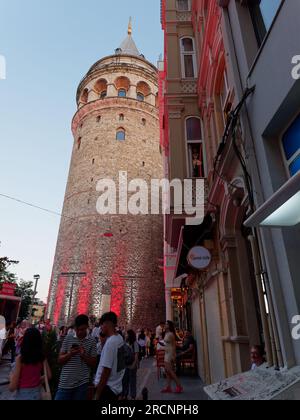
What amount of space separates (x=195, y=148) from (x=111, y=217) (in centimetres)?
1831

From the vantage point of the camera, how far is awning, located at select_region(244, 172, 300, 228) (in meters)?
2.27

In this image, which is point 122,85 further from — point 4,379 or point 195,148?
point 4,379

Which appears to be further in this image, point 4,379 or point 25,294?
point 25,294

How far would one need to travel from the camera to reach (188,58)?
31.8 ft

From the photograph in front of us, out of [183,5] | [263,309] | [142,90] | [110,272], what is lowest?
[263,309]

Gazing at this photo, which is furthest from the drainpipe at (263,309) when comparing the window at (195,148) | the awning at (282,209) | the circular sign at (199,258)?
the window at (195,148)

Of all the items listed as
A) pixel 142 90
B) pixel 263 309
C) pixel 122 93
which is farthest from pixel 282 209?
pixel 142 90

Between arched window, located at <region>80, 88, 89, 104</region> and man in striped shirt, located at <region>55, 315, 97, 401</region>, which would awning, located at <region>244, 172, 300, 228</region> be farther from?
arched window, located at <region>80, 88, 89, 104</region>

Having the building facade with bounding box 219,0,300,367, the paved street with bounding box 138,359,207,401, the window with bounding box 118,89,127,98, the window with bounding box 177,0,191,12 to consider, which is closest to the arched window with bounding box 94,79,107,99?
the window with bounding box 118,89,127,98

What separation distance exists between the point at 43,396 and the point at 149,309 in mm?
21474

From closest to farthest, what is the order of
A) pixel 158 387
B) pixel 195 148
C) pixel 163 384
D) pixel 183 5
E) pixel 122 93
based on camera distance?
pixel 158 387 < pixel 195 148 < pixel 163 384 < pixel 183 5 < pixel 122 93

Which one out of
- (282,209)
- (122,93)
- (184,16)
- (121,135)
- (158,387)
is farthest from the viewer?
(122,93)

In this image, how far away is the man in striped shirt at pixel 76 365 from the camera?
3632 millimetres

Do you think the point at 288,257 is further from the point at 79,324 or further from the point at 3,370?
the point at 3,370
